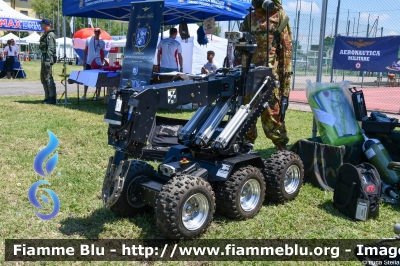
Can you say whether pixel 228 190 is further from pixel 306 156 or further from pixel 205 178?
pixel 306 156

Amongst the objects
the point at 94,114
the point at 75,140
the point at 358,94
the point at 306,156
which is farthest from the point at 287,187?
the point at 94,114

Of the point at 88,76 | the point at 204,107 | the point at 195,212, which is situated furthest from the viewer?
the point at 88,76

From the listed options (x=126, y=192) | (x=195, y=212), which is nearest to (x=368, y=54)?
(x=195, y=212)

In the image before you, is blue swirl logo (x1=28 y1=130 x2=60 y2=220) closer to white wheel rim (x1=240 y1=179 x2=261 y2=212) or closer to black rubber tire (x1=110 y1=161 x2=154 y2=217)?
black rubber tire (x1=110 y1=161 x2=154 y2=217)

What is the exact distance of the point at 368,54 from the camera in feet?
38.7

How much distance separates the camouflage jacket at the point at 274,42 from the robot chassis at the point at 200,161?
1.14m

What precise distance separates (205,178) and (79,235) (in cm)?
122

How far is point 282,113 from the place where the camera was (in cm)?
550

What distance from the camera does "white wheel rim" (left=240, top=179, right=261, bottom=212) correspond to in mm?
4139

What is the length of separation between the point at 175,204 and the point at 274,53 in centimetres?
295

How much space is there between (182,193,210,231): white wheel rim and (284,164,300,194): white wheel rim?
4.15ft

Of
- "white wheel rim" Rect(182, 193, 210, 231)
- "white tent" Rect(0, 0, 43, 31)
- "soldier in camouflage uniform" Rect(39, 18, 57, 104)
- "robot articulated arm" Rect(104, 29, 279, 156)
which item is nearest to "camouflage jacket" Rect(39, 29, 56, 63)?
"soldier in camouflage uniform" Rect(39, 18, 57, 104)

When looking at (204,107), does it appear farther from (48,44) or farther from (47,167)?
(48,44)

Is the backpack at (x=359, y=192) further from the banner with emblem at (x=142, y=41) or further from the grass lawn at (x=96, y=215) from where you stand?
the banner with emblem at (x=142, y=41)
